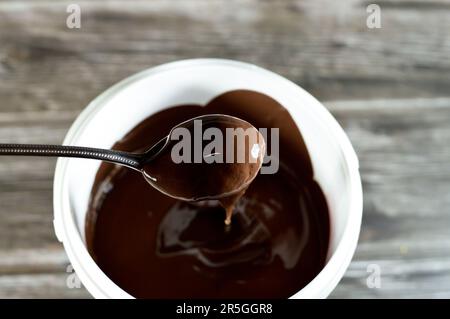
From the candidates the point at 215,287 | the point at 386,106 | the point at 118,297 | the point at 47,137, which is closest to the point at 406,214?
the point at 386,106

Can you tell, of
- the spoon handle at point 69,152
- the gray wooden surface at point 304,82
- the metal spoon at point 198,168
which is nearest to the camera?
the spoon handle at point 69,152

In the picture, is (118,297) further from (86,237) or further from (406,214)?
(406,214)

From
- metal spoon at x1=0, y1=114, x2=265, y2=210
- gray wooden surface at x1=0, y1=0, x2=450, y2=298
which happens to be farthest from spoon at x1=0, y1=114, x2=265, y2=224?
gray wooden surface at x1=0, y1=0, x2=450, y2=298

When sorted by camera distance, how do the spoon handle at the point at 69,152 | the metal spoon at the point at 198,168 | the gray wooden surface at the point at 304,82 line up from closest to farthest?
the spoon handle at the point at 69,152 < the metal spoon at the point at 198,168 < the gray wooden surface at the point at 304,82

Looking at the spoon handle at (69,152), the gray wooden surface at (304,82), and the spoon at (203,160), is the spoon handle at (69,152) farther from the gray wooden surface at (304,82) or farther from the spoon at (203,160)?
the gray wooden surface at (304,82)

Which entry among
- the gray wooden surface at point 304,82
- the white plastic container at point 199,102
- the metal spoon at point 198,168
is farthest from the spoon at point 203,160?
the gray wooden surface at point 304,82
